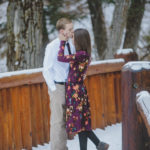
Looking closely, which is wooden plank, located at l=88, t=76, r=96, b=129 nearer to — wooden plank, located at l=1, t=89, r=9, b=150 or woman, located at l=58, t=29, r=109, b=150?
woman, located at l=58, t=29, r=109, b=150

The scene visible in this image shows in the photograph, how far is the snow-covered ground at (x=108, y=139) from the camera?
3.88 metres

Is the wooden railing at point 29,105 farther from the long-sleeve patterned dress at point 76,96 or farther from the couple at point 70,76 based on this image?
the long-sleeve patterned dress at point 76,96

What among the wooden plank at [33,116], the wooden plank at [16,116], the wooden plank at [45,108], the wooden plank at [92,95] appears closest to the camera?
the wooden plank at [16,116]

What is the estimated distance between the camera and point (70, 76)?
3.08 m

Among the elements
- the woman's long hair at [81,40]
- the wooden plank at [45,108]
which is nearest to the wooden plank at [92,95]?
the wooden plank at [45,108]

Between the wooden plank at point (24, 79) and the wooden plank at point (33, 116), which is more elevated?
the wooden plank at point (24, 79)

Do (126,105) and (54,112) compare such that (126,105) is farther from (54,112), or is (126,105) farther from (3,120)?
(3,120)

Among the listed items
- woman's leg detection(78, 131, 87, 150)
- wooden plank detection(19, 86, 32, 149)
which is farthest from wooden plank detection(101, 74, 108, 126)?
woman's leg detection(78, 131, 87, 150)

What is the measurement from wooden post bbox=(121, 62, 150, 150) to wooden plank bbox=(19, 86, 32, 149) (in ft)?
5.10

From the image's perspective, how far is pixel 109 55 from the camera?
6.56m

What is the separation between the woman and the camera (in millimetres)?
2998

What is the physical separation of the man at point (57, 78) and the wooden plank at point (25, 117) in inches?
23.5

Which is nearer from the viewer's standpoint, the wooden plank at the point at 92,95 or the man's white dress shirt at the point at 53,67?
the man's white dress shirt at the point at 53,67

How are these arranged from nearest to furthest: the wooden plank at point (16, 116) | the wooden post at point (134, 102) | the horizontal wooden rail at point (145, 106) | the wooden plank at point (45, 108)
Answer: the horizontal wooden rail at point (145, 106), the wooden post at point (134, 102), the wooden plank at point (16, 116), the wooden plank at point (45, 108)
